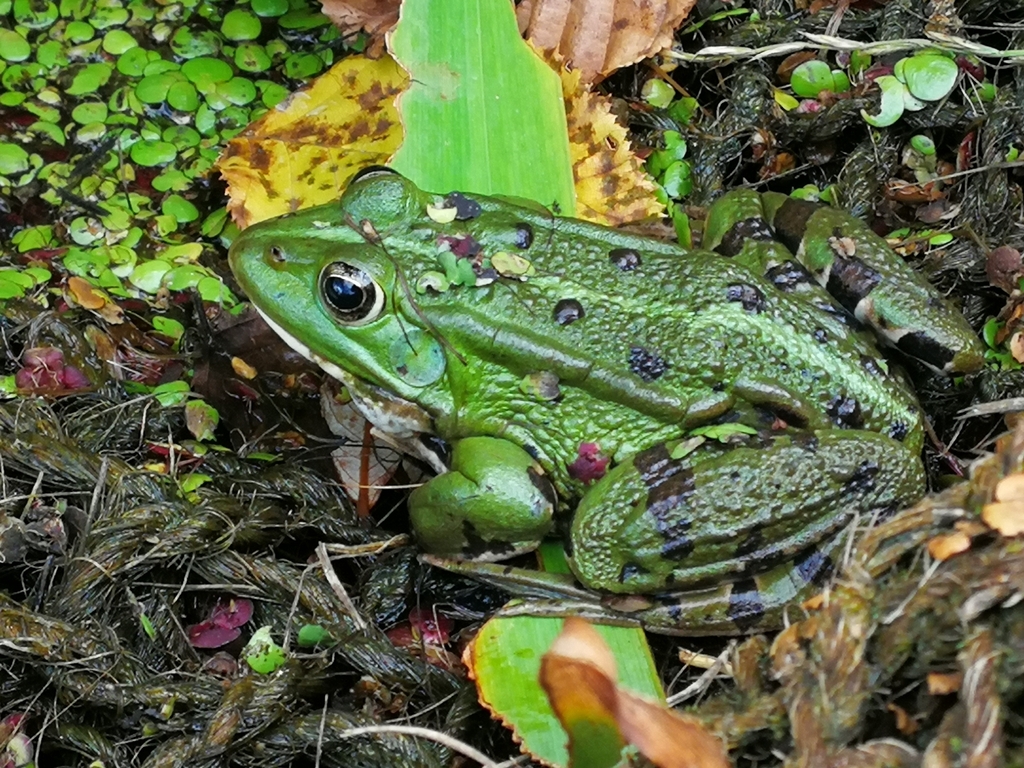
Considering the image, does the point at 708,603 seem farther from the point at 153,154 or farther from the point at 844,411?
the point at 153,154

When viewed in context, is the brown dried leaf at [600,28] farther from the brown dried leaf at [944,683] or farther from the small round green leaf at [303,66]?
the brown dried leaf at [944,683]

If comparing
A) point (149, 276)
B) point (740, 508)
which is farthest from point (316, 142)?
point (740, 508)

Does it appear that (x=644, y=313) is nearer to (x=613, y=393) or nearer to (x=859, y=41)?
(x=613, y=393)

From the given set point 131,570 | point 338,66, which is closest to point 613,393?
point 131,570

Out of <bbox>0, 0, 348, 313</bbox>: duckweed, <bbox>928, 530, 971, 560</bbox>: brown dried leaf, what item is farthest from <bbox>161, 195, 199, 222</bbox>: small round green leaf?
<bbox>928, 530, 971, 560</bbox>: brown dried leaf

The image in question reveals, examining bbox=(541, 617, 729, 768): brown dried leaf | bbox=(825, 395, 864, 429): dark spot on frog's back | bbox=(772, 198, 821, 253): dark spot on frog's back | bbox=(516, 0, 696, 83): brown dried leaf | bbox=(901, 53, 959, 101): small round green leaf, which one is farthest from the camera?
bbox=(516, 0, 696, 83): brown dried leaf

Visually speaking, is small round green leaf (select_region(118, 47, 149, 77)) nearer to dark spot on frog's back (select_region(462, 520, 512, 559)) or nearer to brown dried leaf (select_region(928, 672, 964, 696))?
dark spot on frog's back (select_region(462, 520, 512, 559))

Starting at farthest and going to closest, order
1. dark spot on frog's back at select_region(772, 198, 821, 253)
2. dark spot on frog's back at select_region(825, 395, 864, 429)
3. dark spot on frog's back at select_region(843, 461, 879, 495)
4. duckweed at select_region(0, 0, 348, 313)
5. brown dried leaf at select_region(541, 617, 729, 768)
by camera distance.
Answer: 1. duckweed at select_region(0, 0, 348, 313)
2. dark spot on frog's back at select_region(772, 198, 821, 253)
3. dark spot on frog's back at select_region(825, 395, 864, 429)
4. dark spot on frog's back at select_region(843, 461, 879, 495)
5. brown dried leaf at select_region(541, 617, 729, 768)
